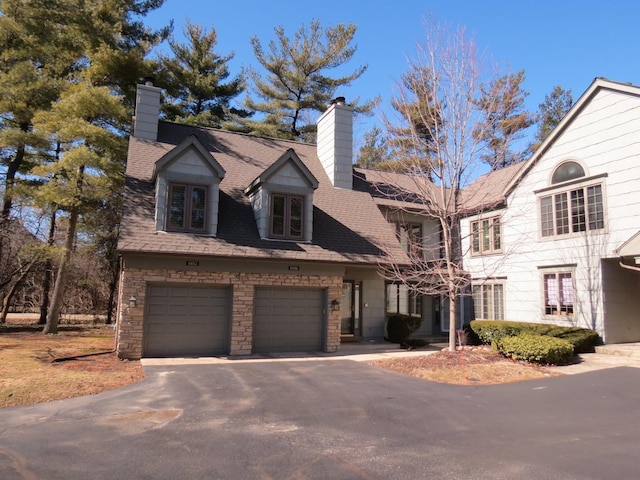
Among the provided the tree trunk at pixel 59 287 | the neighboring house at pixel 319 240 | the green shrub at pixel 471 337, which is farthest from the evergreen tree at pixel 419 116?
the tree trunk at pixel 59 287

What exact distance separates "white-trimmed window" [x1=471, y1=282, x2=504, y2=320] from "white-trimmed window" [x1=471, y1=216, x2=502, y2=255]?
154cm

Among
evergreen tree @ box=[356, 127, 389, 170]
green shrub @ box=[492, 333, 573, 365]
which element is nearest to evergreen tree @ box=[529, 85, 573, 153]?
evergreen tree @ box=[356, 127, 389, 170]

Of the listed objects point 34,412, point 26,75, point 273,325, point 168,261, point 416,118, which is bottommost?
point 34,412

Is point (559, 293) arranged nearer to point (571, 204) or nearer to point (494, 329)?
point (494, 329)

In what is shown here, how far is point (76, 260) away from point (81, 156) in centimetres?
1107

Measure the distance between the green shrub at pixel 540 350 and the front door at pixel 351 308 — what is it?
17.6 feet

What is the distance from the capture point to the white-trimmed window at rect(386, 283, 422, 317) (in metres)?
18.6

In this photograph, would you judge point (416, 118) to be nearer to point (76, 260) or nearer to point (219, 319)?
point (219, 319)

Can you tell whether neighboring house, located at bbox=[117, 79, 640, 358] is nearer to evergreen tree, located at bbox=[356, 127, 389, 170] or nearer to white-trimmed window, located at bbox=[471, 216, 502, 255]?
white-trimmed window, located at bbox=[471, 216, 502, 255]

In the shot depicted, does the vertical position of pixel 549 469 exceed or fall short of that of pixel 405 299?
it falls short

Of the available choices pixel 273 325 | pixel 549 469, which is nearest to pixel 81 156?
pixel 273 325

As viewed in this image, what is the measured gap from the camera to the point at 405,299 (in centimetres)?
1930

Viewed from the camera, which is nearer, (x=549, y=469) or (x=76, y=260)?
(x=549, y=469)

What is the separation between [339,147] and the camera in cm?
1853
